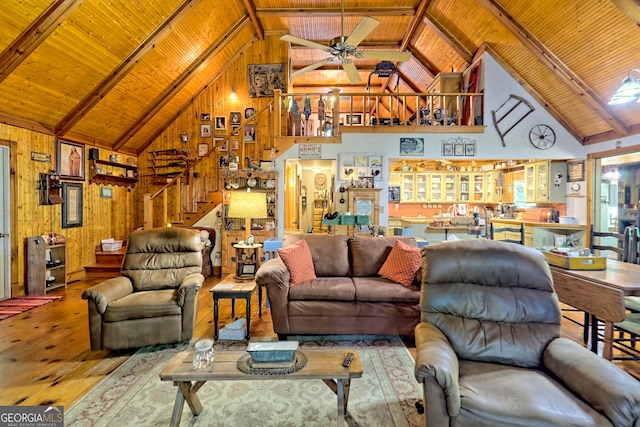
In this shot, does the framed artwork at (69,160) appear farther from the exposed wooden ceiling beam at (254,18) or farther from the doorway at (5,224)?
the exposed wooden ceiling beam at (254,18)

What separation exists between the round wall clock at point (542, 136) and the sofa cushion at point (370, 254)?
4.28m

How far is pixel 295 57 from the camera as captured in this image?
28.9 feet

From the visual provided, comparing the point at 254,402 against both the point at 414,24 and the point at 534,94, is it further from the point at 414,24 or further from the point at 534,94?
the point at 414,24

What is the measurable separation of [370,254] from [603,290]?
79.1 inches

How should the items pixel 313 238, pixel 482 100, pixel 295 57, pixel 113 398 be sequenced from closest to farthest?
pixel 113 398
pixel 313 238
pixel 482 100
pixel 295 57

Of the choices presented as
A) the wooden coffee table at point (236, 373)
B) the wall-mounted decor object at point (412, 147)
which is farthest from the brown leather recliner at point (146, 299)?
the wall-mounted decor object at point (412, 147)

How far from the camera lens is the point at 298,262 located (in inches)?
135

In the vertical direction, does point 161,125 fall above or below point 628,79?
above

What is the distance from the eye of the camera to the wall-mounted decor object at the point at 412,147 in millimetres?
6359

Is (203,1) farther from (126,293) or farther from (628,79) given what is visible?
(628,79)

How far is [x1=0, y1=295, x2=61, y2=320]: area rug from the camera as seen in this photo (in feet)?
13.3

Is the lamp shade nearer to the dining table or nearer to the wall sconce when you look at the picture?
the dining table

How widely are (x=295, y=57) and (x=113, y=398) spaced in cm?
861

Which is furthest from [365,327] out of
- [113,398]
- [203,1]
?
[203,1]
